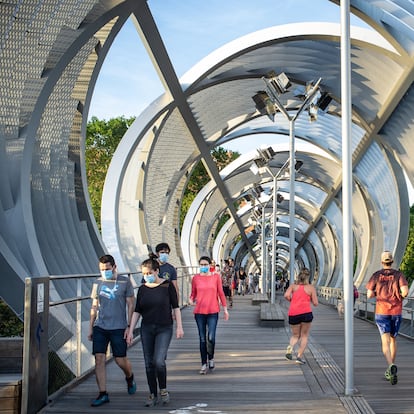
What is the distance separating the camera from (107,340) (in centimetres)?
Answer: 732

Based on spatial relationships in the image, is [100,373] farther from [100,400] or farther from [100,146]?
[100,146]

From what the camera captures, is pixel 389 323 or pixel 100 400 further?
pixel 389 323

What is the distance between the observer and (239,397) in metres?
7.45

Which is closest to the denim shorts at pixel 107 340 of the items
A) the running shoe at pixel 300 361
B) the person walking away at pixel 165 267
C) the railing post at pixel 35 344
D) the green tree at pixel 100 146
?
the railing post at pixel 35 344

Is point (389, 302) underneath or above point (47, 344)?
above

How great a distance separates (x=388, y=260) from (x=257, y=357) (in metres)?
2.91

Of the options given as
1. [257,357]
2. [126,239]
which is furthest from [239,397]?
[126,239]

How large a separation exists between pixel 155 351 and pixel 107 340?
511 millimetres

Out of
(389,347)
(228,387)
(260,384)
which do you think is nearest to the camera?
(228,387)

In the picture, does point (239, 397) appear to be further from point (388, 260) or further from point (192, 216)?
point (192, 216)

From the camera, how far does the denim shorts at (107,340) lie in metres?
7.24

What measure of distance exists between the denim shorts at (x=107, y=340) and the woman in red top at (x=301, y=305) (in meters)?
3.39

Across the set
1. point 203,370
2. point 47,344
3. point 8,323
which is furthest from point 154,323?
point 8,323

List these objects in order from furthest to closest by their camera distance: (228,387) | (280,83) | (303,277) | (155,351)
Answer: (280,83)
(303,277)
(228,387)
(155,351)
